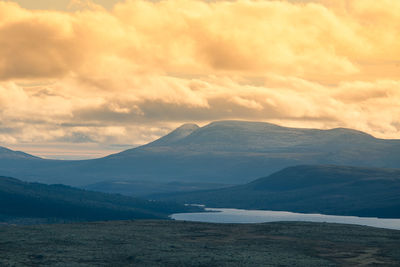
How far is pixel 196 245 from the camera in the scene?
143 meters

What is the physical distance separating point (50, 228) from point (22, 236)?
19497 mm

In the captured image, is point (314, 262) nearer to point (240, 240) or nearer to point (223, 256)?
point (223, 256)

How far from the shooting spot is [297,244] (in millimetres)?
147375

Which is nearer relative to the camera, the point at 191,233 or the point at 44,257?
the point at 44,257

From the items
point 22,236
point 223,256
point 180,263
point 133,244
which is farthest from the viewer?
point 22,236

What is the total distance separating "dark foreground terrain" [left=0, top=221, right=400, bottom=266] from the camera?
389 feet

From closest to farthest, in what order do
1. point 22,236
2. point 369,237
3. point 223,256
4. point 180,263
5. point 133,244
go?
1. point 180,263
2. point 223,256
3. point 133,244
4. point 22,236
5. point 369,237

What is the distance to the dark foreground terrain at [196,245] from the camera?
118 m

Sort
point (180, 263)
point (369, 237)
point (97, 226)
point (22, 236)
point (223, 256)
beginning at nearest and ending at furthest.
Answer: point (180, 263), point (223, 256), point (22, 236), point (369, 237), point (97, 226)

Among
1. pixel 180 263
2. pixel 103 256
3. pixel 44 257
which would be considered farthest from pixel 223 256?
pixel 44 257

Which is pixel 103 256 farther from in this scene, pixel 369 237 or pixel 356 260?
pixel 369 237

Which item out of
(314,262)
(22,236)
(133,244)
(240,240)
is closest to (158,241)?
(133,244)

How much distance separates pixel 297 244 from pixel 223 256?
2930 centimetres

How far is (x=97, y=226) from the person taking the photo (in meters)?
175
